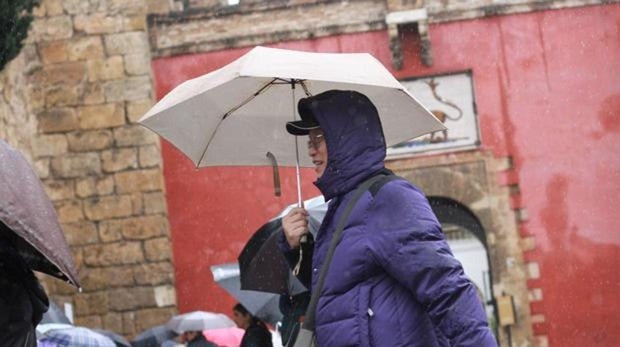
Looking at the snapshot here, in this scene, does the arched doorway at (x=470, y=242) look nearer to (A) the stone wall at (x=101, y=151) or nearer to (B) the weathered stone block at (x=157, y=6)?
(A) the stone wall at (x=101, y=151)

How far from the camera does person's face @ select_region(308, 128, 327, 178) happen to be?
2.98 meters

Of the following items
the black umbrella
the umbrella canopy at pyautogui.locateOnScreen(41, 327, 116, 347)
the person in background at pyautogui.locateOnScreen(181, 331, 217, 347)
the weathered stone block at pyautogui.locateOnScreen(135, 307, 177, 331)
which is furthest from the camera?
the weathered stone block at pyautogui.locateOnScreen(135, 307, 177, 331)

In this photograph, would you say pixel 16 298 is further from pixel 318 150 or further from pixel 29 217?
pixel 318 150

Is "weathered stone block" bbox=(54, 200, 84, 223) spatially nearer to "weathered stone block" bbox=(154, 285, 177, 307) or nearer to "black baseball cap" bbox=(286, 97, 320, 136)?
"weathered stone block" bbox=(154, 285, 177, 307)

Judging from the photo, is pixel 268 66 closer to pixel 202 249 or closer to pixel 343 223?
pixel 343 223

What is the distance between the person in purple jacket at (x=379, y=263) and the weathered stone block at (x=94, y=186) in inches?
369

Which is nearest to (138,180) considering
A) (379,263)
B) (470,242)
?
(470,242)

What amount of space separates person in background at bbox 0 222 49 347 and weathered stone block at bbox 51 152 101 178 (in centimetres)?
948

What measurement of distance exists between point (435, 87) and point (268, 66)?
30.3 ft

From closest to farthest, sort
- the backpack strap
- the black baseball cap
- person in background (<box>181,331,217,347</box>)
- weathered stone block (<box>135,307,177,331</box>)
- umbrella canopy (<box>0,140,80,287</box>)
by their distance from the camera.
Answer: umbrella canopy (<box>0,140,80,287</box>), the backpack strap, the black baseball cap, person in background (<box>181,331,217,347</box>), weathered stone block (<box>135,307,177,331</box>)

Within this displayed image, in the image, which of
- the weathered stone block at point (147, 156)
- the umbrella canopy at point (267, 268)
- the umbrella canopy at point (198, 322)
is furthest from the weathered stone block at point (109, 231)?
the umbrella canopy at point (267, 268)

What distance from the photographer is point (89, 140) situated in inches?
476

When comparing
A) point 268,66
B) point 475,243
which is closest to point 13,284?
point 268,66

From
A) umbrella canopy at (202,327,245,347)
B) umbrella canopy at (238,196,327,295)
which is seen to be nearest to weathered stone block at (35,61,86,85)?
umbrella canopy at (202,327,245,347)
